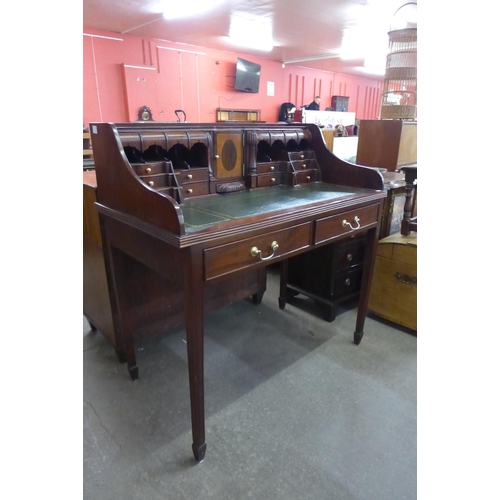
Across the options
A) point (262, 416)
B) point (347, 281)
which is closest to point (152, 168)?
point (262, 416)

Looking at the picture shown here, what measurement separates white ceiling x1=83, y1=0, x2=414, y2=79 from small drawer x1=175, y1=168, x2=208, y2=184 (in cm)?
265

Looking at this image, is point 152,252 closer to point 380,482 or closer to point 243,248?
point 243,248

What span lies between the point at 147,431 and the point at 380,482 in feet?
2.98

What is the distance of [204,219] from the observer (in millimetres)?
1217

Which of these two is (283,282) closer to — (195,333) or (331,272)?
(331,272)

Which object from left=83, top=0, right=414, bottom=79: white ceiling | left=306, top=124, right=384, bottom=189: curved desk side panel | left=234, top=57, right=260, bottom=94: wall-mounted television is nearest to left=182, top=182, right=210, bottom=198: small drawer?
left=306, top=124, right=384, bottom=189: curved desk side panel

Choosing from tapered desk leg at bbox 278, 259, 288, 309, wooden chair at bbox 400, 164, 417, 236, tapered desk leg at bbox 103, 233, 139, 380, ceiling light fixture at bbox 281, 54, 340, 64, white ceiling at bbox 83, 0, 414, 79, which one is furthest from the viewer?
ceiling light fixture at bbox 281, 54, 340, 64

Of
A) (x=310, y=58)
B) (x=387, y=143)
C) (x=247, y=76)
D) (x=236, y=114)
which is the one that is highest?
(x=310, y=58)

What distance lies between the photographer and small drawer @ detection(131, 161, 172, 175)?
1321mm

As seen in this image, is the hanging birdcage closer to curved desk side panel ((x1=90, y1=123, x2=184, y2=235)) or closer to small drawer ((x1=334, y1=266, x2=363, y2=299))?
small drawer ((x1=334, y1=266, x2=363, y2=299))

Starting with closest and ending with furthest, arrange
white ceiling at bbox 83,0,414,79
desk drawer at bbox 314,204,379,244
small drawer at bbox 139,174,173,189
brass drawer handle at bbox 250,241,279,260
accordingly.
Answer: brass drawer handle at bbox 250,241,279,260 < small drawer at bbox 139,174,173,189 < desk drawer at bbox 314,204,379,244 < white ceiling at bbox 83,0,414,79

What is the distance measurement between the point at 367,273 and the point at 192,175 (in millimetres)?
1066

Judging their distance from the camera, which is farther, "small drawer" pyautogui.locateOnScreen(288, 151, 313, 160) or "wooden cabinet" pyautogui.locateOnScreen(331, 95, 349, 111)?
"wooden cabinet" pyautogui.locateOnScreen(331, 95, 349, 111)

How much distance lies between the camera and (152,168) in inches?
53.3
